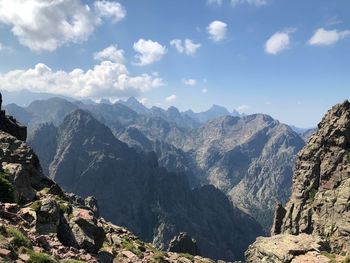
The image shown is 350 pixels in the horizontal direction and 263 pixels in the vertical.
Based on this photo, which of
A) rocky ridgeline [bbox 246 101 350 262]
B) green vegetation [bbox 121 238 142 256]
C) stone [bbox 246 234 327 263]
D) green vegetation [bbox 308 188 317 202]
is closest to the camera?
green vegetation [bbox 121 238 142 256]

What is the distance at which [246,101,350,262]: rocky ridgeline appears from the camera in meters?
117

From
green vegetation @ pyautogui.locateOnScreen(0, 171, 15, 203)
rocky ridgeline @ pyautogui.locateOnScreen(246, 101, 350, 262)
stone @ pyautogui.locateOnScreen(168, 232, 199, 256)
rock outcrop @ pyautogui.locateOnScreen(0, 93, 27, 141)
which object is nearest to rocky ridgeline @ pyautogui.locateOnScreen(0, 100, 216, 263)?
green vegetation @ pyautogui.locateOnScreen(0, 171, 15, 203)

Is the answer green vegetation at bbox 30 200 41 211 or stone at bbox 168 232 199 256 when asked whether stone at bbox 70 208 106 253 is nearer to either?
green vegetation at bbox 30 200 41 211

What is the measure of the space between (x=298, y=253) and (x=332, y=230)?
71.6 meters

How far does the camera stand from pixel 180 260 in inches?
2021

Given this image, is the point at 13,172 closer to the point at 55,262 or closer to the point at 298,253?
the point at 55,262

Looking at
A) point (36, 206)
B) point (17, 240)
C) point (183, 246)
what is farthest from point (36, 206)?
point (183, 246)

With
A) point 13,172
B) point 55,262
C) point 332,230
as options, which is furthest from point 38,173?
point 332,230

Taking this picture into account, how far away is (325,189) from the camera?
454ft

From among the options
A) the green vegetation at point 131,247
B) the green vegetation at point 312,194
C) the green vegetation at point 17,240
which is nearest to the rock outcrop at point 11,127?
the green vegetation at point 131,247

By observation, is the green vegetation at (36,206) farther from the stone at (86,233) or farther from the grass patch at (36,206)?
the stone at (86,233)

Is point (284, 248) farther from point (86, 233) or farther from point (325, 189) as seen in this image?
point (325, 189)

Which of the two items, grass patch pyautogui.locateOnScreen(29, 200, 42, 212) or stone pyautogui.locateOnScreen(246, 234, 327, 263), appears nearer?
grass patch pyautogui.locateOnScreen(29, 200, 42, 212)

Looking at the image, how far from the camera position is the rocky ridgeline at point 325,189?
385ft
